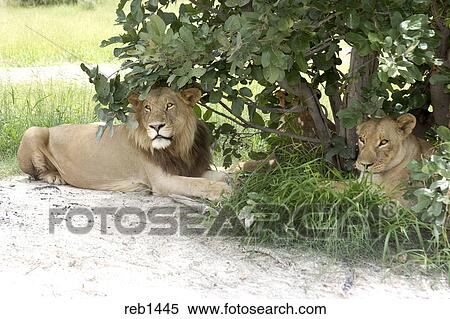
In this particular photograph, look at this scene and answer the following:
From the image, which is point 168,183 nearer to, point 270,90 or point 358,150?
point 270,90

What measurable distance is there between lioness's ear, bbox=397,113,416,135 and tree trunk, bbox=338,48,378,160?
0.97 ft

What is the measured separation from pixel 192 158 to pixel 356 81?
1288mm

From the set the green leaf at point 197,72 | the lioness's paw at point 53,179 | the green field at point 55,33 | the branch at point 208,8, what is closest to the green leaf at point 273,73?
Answer: the green leaf at point 197,72

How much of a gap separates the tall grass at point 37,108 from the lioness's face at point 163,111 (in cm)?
145

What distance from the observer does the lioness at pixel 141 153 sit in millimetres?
5309

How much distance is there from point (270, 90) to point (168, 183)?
83 cm

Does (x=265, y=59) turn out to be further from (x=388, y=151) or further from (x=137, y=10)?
(x=388, y=151)

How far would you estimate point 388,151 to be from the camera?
15.0ft

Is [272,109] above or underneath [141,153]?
above

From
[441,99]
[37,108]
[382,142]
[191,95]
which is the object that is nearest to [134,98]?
[191,95]

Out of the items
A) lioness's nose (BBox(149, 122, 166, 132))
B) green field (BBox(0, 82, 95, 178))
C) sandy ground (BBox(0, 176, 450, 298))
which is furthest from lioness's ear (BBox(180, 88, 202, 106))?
green field (BBox(0, 82, 95, 178))

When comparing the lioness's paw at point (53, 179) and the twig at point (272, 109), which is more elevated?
the twig at point (272, 109)

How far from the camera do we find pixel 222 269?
414 centimetres

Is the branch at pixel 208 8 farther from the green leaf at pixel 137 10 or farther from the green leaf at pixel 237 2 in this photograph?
the green leaf at pixel 237 2
